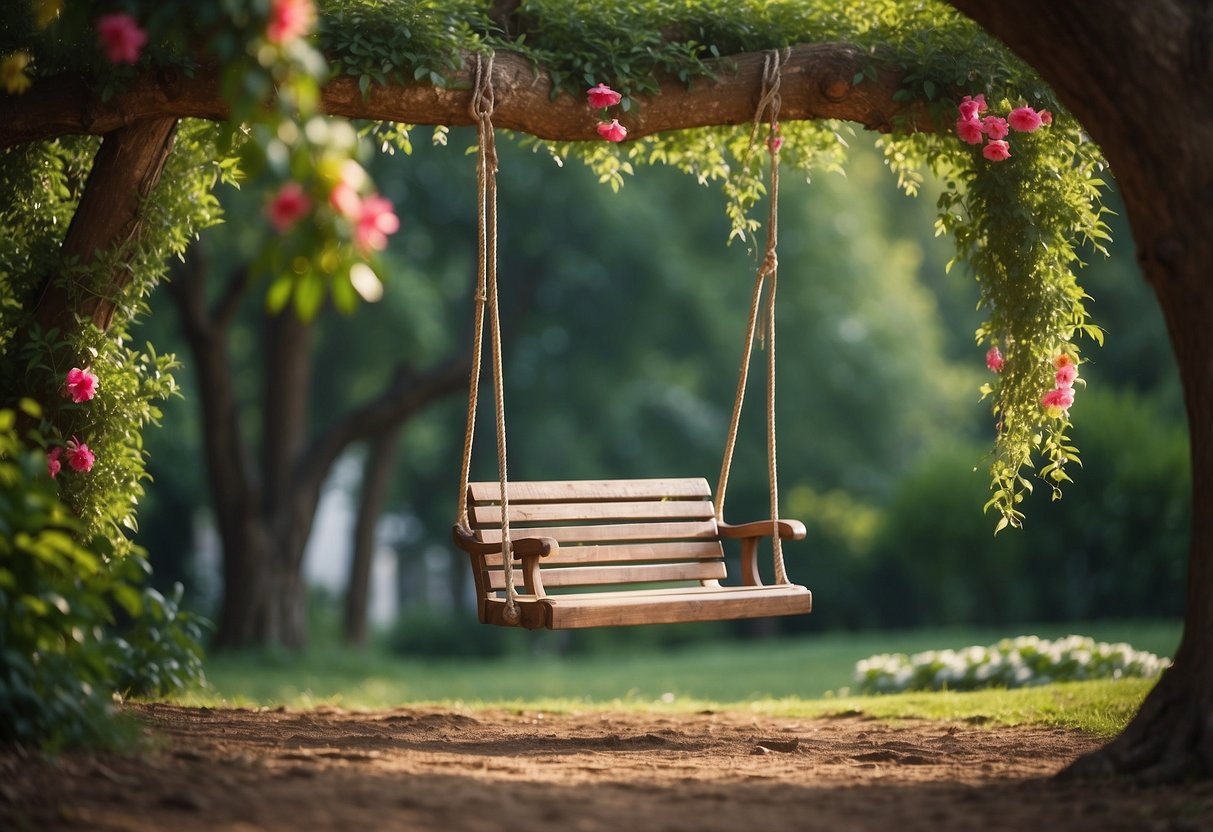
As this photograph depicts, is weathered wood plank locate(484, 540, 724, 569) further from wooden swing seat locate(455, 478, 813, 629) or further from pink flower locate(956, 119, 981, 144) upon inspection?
pink flower locate(956, 119, 981, 144)

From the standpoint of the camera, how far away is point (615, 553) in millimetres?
5137

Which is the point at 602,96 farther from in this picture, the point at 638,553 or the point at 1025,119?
the point at 638,553

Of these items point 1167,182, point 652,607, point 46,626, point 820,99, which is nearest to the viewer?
point 46,626

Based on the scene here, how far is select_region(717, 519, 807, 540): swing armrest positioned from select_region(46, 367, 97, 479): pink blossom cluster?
243 centimetres

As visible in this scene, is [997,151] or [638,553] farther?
[638,553]

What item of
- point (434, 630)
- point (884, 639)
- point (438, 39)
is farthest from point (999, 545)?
point (438, 39)

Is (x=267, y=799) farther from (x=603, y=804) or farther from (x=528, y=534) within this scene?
(x=528, y=534)

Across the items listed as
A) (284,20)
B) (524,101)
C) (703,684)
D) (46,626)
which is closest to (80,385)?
(46,626)

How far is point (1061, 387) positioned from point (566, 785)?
2.66 m

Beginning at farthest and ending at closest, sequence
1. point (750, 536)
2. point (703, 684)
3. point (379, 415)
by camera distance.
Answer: point (379, 415), point (703, 684), point (750, 536)

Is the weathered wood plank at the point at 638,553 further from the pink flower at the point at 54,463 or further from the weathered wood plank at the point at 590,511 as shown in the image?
the pink flower at the point at 54,463

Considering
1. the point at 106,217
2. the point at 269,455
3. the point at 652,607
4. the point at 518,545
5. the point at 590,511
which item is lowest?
the point at 652,607

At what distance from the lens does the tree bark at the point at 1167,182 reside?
138 inches

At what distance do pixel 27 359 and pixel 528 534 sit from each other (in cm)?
199
